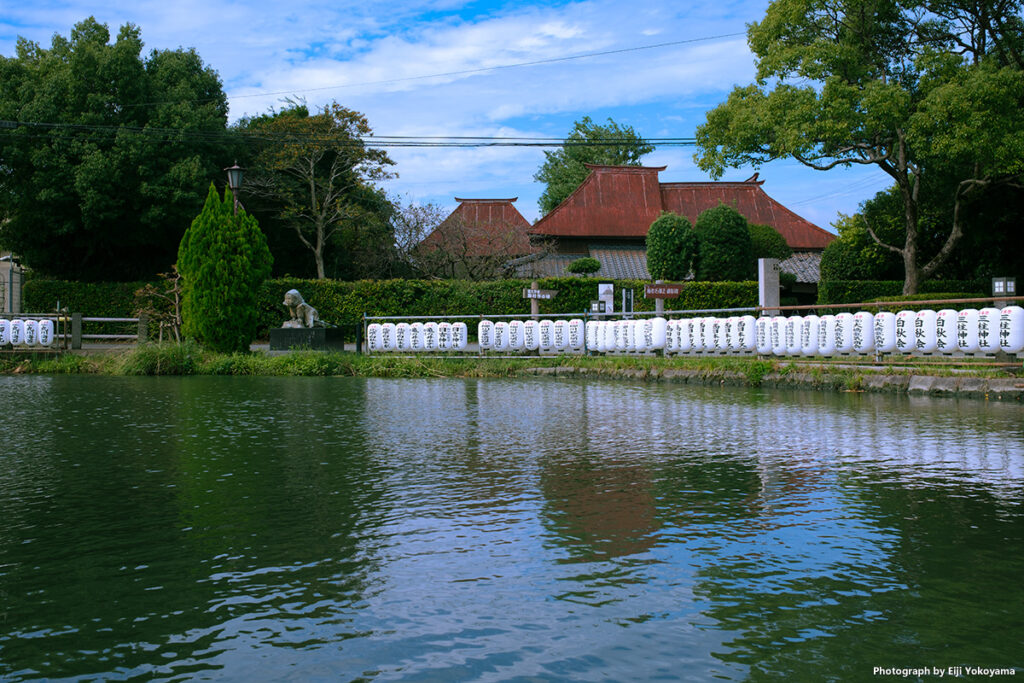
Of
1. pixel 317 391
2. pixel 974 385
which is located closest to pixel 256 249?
pixel 317 391

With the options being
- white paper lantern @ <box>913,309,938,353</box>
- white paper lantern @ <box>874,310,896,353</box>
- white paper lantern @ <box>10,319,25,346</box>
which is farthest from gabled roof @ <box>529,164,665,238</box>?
white paper lantern @ <box>913,309,938,353</box>

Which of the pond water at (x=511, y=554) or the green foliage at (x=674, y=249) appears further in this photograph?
the green foliage at (x=674, y=249)

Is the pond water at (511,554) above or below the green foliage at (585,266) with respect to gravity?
below

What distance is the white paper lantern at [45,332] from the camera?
65.1ft

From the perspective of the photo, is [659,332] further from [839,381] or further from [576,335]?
[839,381]

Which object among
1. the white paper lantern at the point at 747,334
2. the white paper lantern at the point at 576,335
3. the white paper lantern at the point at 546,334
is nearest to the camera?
the white paper lantern at the point at 747,334

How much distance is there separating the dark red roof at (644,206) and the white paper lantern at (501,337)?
17692 mm

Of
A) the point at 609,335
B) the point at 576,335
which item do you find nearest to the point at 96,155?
the point at 576,335

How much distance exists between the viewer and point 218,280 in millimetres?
19953

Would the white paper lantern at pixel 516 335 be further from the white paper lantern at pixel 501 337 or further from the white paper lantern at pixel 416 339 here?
the white paper lantern at pixel 416 339

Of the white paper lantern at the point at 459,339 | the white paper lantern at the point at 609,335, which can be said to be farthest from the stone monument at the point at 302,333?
the white paper lantern at the point at 609,335

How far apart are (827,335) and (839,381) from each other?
1249 millimetres

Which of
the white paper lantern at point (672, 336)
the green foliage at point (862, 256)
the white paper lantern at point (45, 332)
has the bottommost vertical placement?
the white paper lantern at point (672, 336)

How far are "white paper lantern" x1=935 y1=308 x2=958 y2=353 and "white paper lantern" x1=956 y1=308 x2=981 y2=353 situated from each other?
6cm
